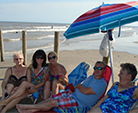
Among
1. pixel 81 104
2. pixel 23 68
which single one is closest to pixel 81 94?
pixel 81 104

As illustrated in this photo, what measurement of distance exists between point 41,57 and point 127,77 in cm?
165

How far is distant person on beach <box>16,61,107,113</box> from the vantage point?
8.26 feet

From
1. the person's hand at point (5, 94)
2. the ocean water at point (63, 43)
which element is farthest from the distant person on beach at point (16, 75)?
the ocean water at point (63, 43)

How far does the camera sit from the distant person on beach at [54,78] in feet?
9.82

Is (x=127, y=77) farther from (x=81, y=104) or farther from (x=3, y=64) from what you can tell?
(x=3, y=64)

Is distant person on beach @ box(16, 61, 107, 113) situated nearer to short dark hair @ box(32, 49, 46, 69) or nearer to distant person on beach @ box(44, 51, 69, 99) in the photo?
distant person on beach @ box(44, 51, 69, 99)

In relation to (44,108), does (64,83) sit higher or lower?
higher

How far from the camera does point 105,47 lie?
11.6 ft

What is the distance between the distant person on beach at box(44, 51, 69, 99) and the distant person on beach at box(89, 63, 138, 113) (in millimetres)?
973

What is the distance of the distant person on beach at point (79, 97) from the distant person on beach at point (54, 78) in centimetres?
32

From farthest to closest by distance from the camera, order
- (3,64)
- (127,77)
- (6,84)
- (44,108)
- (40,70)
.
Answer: (3,64), (40,70), (6,84), (44,108), (127,77)

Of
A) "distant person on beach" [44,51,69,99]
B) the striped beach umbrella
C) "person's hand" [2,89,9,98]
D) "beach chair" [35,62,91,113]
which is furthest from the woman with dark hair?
the striped beach umbrella

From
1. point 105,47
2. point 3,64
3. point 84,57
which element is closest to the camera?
point 105,47

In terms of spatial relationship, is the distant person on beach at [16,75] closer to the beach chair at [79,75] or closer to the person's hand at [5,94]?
the person's hand at [5,94]
